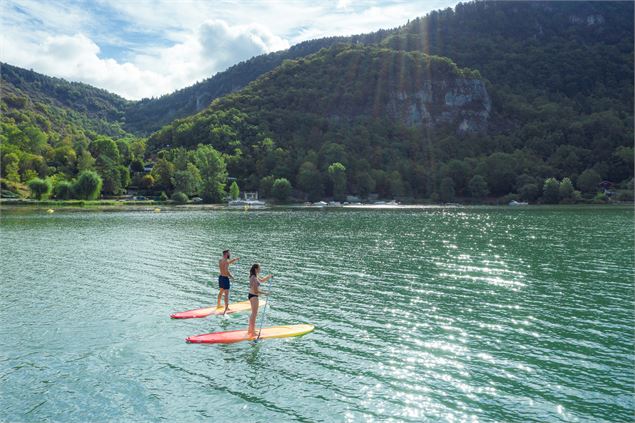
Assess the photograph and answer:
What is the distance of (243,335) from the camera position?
22.1m

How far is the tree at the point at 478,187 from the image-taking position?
193 meters

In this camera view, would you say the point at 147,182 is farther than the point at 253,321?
Yes

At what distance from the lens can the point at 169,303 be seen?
28.5 meters

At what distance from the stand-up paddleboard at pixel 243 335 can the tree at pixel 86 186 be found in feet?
449

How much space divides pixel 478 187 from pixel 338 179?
186ft

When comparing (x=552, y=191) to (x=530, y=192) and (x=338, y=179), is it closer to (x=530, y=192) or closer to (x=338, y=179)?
(x=530, y=192)

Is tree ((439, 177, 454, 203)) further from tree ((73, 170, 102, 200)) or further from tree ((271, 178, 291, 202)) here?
tree ((73, 170, 102, 200))

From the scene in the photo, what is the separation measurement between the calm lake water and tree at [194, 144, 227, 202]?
416 ft

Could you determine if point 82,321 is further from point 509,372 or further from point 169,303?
point 509,372

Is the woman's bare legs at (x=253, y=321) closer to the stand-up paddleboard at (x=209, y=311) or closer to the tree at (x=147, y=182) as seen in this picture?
the stand-up paddleboard at (x=209, y=311)

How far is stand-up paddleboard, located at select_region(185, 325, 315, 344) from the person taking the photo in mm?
21484

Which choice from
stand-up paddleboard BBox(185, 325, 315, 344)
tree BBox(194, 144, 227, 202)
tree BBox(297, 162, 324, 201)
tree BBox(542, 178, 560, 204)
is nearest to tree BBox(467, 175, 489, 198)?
tree BBox(542, 178, 560, 204)

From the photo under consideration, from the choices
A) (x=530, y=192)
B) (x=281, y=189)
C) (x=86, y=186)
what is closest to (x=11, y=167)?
(x=86, y=186)

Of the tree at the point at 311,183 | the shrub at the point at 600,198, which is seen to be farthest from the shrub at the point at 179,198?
the shrub at the point at 600,198
